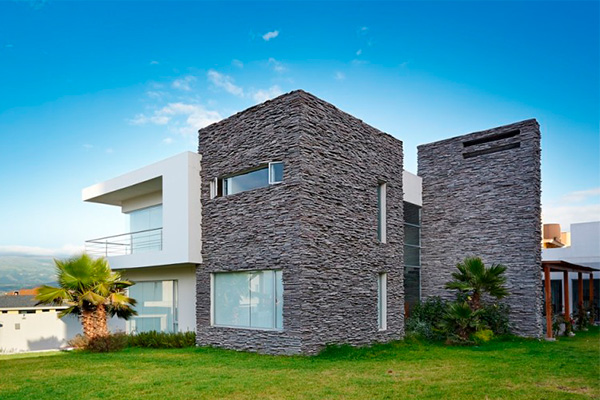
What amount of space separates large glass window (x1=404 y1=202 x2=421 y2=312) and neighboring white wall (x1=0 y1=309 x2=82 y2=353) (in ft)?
48.0

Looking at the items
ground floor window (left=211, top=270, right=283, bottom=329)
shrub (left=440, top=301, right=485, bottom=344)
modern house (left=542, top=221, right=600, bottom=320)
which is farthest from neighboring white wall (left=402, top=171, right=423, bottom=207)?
modern house (left=542, top=221, right=600, bottom=320)

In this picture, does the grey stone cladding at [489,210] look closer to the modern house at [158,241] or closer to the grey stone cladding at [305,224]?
the grey stone cladding at [305,224]

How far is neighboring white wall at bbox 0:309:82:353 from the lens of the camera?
21141 millimetres

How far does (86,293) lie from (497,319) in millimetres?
14390

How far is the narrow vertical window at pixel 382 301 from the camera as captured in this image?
54.6 feet

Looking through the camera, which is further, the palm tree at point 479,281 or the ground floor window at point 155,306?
the ground floor window at point 155,306

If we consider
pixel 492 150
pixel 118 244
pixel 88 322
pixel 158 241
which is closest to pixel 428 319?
pixel 492 150

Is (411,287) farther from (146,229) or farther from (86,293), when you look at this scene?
(86,293)

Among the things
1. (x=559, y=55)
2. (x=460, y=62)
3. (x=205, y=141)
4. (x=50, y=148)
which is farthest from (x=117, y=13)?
(x=559, y=55)

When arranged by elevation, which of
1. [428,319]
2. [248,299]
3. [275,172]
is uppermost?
[275,172]

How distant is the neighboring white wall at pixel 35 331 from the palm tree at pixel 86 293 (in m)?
6.76

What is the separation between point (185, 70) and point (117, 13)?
9.22 ft

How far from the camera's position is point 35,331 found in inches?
862

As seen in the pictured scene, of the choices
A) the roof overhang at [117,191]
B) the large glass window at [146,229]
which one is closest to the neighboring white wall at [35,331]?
the large glass window at [146,229]
